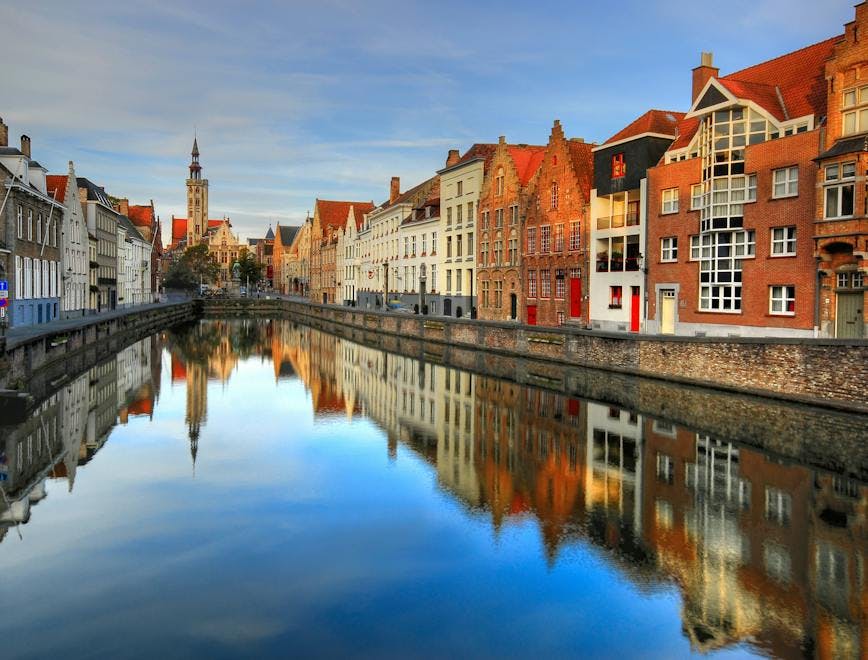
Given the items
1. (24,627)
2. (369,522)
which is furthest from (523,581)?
(24,627)

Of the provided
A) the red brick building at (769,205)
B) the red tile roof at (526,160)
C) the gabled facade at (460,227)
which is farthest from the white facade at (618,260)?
the gabled facade at (460,227)

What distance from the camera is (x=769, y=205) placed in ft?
81.7

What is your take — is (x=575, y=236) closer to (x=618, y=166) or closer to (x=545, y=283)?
(x=545, y=283)

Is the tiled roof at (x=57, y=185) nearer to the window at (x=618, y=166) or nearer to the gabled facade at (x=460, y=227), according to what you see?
the gabled facade at (x=460, y=227)

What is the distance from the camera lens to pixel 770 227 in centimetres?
2495

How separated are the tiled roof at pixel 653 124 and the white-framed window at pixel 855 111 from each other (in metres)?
10.5

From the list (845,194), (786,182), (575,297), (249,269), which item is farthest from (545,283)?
(249,269)

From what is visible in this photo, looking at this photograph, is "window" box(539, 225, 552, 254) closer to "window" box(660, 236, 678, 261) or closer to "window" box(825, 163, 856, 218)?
"window" box(660, 236, 678, 261)

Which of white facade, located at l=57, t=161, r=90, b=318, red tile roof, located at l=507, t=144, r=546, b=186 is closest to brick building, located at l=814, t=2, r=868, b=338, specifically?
red tile roof, located at l=507, t=144, r=546, b=186

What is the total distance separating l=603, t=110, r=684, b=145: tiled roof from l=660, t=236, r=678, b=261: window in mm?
5418

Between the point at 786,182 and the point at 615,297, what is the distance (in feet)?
36.4

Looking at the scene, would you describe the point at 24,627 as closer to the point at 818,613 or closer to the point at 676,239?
the point at 818,613

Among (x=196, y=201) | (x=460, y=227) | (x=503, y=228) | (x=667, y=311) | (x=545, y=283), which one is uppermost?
(x=196, y=201)

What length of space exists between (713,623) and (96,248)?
5571 centimetres
